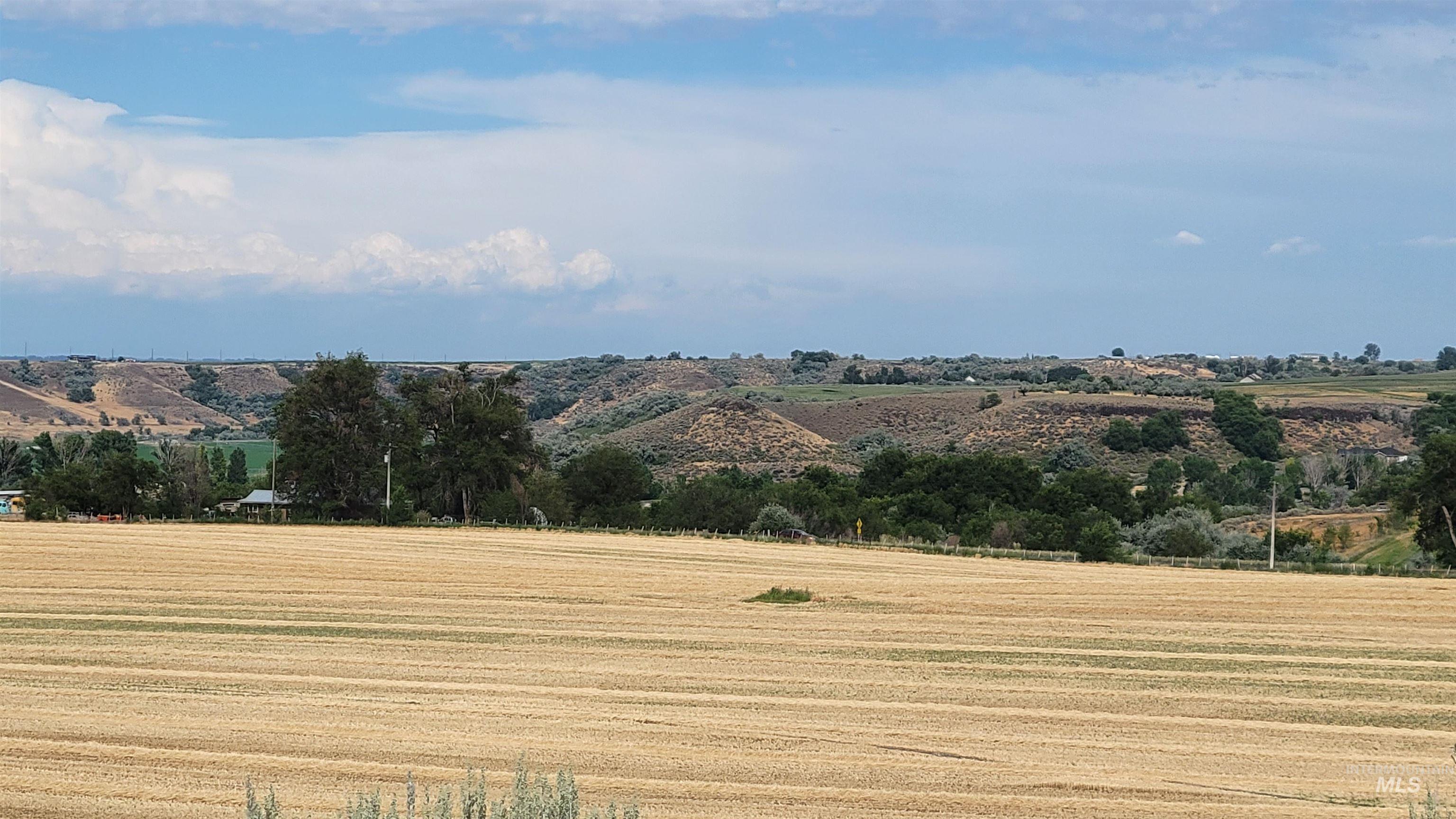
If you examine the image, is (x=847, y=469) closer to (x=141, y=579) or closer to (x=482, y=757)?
(x=141, y=579)

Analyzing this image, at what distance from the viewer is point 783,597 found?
109 ft

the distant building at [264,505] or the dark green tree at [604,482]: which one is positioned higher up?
the dark green tree at [604,482]

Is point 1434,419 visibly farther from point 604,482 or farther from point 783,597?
point 783,597

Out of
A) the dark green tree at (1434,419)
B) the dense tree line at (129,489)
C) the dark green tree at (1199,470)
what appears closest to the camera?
the dense tree line at (129,489)

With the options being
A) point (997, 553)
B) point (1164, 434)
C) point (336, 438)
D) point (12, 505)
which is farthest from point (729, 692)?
point (1164, 434)

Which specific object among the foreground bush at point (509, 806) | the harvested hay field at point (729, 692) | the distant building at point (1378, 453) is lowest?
the harvested hay field at point (729, 692)

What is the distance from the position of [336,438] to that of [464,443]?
21.9ft

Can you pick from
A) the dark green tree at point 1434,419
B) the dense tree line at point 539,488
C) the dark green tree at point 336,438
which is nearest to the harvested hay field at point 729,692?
the dense tree line at point 539,488

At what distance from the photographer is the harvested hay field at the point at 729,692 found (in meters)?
14.3

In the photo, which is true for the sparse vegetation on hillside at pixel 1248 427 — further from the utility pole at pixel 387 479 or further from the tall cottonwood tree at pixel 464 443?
the utility pole at pixel 387 479

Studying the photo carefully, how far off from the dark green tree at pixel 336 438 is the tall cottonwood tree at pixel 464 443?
7.60 feet

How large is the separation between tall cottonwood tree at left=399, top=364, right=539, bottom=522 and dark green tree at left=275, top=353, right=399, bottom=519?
232 centimetres

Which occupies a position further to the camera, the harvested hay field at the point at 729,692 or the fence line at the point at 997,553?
the fence line at the point at 997,553

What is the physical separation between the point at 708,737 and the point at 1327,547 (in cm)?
4813
